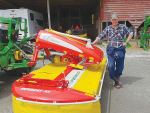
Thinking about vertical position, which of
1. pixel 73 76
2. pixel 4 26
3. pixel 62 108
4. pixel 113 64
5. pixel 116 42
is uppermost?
pixel 4 26

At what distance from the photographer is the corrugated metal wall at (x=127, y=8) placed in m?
13.5

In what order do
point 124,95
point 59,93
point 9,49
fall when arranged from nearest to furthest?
point 59,93
point 124,95
point 9,49

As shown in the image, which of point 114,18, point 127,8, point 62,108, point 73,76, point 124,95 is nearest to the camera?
point 62,108

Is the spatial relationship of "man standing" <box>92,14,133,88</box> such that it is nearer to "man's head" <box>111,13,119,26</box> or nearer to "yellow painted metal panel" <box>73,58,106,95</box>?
"man's head" <box>111,13,119,26</box>

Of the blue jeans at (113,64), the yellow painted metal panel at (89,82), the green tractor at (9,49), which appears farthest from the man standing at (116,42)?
the green tractor at (9,49)

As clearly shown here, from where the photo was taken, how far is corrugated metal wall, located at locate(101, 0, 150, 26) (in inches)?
530

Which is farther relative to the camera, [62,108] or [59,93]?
[59,93]

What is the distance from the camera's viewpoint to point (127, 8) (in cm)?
1355

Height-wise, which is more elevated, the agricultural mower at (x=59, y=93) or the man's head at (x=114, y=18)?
the man's head at (x=114, y=18)

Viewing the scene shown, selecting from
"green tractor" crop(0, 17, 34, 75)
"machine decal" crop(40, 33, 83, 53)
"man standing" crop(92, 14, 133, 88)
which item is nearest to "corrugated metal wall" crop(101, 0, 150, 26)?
"man standing" crop(92, 14, 133, 88)

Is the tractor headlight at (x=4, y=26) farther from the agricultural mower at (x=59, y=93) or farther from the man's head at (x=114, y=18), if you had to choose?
the man's head at (x=114, y=18)

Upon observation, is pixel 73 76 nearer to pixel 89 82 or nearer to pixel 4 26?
pixel 89 82

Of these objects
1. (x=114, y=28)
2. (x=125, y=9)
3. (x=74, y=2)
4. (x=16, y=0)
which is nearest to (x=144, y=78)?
(x=114, y=28)

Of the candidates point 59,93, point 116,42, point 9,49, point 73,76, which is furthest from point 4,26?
point 116,42
